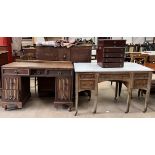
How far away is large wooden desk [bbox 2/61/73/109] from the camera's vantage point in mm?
2592

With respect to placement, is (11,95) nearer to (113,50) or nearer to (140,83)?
(113,50)

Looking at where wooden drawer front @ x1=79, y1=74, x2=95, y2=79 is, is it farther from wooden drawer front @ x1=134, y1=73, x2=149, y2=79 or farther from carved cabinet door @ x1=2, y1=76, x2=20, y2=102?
carved cabinet door @ x1=2, y1=76, x2=20, y2=102

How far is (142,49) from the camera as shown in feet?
15.1

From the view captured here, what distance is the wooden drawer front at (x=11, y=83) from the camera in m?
2.62

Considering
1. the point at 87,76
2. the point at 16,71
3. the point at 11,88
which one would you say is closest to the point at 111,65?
the point at 87,76

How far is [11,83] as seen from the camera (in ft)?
8.64

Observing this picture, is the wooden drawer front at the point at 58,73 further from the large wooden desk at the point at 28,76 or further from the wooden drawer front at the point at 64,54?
the wooden drawer front at the point at 64,54

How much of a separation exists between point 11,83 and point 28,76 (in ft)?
0.73

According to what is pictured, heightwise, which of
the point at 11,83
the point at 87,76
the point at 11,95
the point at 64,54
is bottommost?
the point at 11,95

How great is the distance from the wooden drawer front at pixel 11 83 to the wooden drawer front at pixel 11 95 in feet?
0.18

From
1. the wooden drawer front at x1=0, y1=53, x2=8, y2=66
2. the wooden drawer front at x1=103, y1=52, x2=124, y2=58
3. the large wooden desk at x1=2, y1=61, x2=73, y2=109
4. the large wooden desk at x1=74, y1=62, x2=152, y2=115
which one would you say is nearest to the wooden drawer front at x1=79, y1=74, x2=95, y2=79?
the large wooden desk at x1=74, y1=62, x2=152, y2=115
